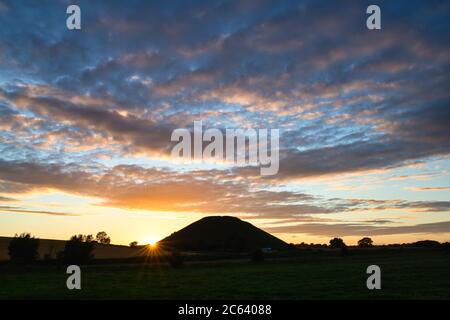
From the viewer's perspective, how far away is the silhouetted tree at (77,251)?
97500mm

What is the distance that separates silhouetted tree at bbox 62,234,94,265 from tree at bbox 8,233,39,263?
7.59 meters

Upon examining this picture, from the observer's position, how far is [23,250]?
325 ft

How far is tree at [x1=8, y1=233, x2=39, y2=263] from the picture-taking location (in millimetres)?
98500

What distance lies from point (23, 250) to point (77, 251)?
12.7 metres

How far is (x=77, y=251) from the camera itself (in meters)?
98.9

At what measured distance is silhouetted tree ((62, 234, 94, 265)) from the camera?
97500mm

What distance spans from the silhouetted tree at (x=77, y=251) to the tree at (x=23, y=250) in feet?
24.9

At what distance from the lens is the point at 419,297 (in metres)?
34.7

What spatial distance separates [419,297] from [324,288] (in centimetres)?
1001

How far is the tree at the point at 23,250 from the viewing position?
98.5m
